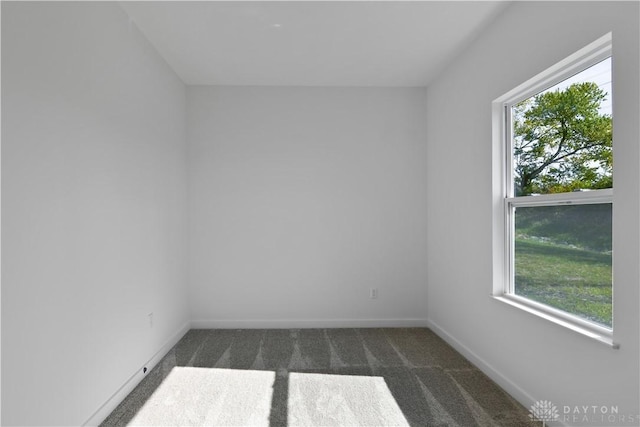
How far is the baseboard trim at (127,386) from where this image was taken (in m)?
2.19

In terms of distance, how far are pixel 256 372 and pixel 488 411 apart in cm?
171

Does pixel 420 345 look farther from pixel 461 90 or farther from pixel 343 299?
pixel 461 90

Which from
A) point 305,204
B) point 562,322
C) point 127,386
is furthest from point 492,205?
point 127,386

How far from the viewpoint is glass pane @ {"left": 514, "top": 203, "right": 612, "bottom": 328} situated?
1.89 m

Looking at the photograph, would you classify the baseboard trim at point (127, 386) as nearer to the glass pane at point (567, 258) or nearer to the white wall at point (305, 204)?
the white wall at point (305, 204)

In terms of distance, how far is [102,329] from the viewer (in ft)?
7.39

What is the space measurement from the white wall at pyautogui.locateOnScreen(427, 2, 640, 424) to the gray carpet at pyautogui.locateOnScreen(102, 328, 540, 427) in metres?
0.31

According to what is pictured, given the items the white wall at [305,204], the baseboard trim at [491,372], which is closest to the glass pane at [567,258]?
the baseboard trim at [491,372]

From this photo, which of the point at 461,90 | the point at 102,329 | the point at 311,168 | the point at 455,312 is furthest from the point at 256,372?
the point at 461,90

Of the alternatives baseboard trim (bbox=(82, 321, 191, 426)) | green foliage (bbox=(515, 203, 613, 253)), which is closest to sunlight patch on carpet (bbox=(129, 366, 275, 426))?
baseboard trim (bbox=(82, 321, 191, 426))

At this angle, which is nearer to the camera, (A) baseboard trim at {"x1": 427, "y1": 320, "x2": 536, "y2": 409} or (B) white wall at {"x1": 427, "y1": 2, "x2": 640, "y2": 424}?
(B) white wall at {"x1": 427, "y1": 2, "x2": 640, "y2": 424}

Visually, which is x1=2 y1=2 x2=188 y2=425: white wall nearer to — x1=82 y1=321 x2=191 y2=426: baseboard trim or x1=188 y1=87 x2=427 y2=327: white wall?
x1=82 y1=321 x2=191 y2=426: baseboard trim

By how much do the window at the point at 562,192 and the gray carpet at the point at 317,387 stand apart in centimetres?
78

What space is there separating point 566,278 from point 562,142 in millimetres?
826
